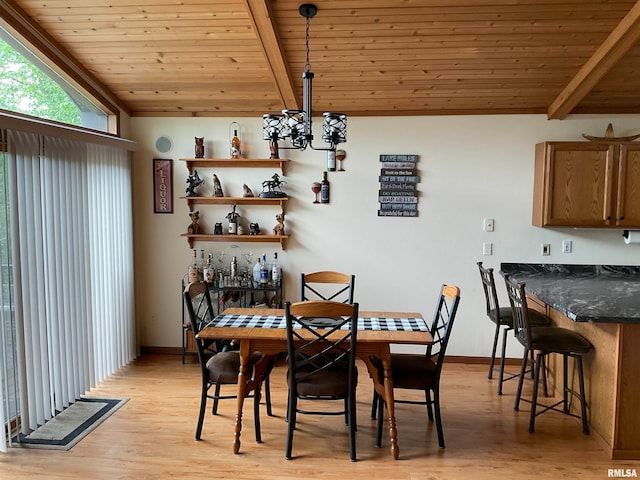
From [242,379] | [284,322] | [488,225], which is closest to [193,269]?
[284,322]

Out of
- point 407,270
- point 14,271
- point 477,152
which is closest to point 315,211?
point 407,270

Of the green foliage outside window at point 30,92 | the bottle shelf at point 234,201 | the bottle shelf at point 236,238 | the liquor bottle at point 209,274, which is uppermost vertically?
the green foliage outside window at point 30,92

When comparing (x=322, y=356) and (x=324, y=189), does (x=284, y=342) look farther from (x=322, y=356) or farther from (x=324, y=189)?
(x=324, y=189)

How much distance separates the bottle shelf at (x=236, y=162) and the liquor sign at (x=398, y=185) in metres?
0.94

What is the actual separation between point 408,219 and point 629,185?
6.05 ft

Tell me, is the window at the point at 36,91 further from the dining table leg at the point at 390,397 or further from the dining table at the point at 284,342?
the dining table leg at the point at 390,397

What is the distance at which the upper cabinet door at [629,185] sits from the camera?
406 centimetres

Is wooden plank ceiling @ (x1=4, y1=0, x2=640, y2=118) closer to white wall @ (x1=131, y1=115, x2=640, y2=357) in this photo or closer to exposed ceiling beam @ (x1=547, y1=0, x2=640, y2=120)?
exposed ceiling beam @ (x1=547, y1=0, x2=640, y2=120)

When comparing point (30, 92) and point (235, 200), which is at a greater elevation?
point (30, 92)

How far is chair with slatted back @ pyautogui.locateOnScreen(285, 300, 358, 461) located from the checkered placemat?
239 mm

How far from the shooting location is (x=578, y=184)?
4133 mm

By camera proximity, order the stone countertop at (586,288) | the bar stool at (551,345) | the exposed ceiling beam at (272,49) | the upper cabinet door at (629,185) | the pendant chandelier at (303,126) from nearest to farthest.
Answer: the pendant chandelier at (303,126), the stone countertop at (586,288), the exposed ceiling beam at (272,49), the bar stool at (551,345), the upper cabinet door at (629,185)

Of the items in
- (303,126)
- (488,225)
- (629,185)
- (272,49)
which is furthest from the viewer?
(488,225)

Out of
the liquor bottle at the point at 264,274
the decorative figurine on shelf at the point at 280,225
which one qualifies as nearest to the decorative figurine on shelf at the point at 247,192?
the decorative figurine on shelf at the point at 280,225
